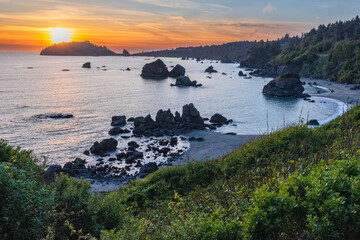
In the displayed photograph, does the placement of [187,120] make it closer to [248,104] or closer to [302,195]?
[248,104]

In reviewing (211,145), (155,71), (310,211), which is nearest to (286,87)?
(211,145)

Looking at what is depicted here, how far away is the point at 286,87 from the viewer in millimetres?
101375

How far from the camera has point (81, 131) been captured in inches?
2111

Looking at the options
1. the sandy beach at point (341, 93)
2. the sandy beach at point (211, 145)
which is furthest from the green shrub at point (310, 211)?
the sandy beach at point (341, 93)

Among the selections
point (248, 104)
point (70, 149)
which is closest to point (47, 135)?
point (70, 149)

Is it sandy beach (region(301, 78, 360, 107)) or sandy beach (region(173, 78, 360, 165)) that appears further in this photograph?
sandy beach (region(301, 78, 360, 107))

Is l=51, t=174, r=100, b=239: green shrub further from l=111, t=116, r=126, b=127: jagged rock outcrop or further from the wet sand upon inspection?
l=111, t=116, r=126, b=127: jagged rock outcrop

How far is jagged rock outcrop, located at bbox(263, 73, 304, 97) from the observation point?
10019 centimetres

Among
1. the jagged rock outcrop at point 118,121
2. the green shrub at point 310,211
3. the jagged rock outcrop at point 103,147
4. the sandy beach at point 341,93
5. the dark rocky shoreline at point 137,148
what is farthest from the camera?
the sandy beach at point 341,93

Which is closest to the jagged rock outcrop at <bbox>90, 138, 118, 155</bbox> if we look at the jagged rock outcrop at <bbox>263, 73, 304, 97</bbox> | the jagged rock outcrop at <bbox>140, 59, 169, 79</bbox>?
the jagged rock outcrop at <bbox>263, 73, 304, 97</bbox>

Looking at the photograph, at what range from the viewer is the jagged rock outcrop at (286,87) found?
100 metres

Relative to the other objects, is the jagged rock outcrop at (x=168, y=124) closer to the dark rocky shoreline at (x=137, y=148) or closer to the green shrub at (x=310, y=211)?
the dark rocky shoreline at (x=137, y=148)

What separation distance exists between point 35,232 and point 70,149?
40041 mm

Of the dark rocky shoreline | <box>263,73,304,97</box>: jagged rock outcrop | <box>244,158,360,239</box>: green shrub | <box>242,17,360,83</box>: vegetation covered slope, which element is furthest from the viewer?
<box>242,17,360,83</box>: vegetation covered slope
